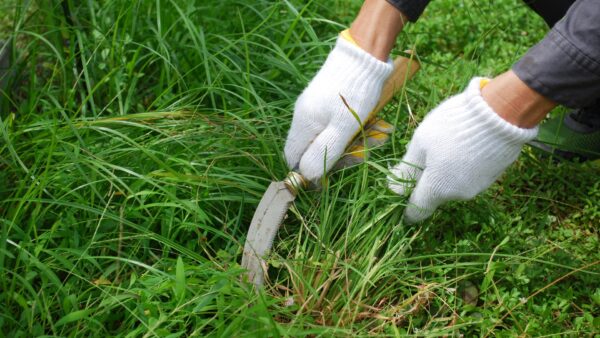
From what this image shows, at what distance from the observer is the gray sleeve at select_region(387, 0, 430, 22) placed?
6.35ft

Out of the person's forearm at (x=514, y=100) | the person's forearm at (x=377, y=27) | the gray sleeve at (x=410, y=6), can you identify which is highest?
the gray sleeve at (x=410, y=6)

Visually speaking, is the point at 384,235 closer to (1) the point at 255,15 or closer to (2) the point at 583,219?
(2) the point at 583,219

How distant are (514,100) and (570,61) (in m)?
0.15

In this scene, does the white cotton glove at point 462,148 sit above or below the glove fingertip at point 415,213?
above

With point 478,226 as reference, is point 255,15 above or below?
above

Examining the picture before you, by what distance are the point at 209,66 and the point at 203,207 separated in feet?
1.99

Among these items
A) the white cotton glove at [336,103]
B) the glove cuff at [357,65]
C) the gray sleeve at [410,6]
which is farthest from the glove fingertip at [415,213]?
the gray sleeve at [410,6]

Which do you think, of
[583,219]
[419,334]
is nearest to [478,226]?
[583,219]

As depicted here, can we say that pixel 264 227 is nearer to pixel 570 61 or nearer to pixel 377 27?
pixel 377 27

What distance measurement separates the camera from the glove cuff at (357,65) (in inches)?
75.6

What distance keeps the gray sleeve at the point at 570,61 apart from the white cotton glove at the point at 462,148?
0.12m

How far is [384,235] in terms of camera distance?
2.02m

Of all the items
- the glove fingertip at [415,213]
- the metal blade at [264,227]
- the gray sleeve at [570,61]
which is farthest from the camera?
the glove fingertip at [415,213]

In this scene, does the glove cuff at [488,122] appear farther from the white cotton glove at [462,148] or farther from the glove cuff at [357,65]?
the glove cuff at [357,65]
